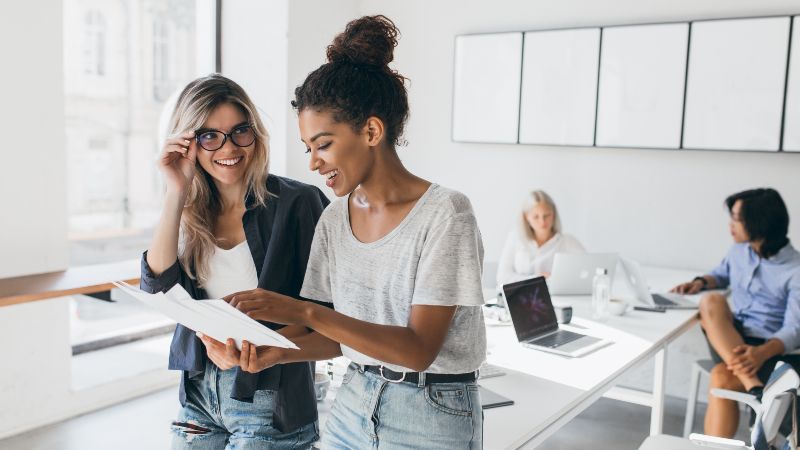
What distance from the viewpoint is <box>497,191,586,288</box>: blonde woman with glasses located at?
13.6 ft

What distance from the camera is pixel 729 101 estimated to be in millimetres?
4121

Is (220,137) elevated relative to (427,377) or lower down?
elevated

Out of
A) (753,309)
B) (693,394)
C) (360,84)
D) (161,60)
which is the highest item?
(161,60)

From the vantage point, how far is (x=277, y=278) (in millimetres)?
1597

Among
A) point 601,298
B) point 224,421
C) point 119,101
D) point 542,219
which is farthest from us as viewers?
point 119,101

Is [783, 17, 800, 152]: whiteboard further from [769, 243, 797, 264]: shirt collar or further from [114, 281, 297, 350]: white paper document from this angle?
[114, 281, 297, 350]: white paper document

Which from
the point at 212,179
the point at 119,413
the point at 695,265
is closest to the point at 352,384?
the point at 212,179

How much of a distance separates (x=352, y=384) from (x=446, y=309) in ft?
0.86

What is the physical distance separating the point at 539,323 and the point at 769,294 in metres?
1.38

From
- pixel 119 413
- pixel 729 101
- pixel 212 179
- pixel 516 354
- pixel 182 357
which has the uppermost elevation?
pixel 729 101

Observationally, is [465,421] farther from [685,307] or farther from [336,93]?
[685,307]

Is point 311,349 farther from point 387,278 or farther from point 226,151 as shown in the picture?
point 226,151

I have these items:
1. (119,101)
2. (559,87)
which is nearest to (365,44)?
(559,87)

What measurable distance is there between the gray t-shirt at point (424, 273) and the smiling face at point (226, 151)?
43 cm
